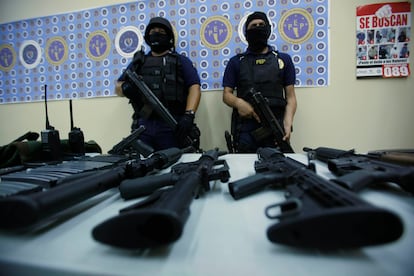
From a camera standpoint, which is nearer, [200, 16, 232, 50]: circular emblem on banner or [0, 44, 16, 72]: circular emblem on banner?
[200, 16, 232, 50]: circular emblem on banner

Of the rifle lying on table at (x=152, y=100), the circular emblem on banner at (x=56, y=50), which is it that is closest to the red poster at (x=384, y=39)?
the rifle lying on table at (x=152, y=100)

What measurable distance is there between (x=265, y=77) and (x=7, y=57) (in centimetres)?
233

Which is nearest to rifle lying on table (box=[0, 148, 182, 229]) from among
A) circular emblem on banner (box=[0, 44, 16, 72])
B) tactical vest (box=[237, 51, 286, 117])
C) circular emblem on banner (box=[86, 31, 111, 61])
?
tactical vest (box=[237, 51, 286, 117])

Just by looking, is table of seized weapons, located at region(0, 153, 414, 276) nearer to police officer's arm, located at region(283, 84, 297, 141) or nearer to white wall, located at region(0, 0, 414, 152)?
police officer's arm, located at region(283, 84, 297, 141)

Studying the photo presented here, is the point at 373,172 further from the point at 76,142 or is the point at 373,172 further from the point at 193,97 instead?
the point at 193,97

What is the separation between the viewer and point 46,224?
0.36 metres

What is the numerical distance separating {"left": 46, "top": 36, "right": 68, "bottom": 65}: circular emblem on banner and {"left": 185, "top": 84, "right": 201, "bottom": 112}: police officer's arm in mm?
1216

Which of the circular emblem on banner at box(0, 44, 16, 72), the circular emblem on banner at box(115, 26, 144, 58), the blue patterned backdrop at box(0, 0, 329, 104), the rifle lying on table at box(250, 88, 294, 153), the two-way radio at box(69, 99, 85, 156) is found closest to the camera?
the two-way radio at box(69, 99, 85, 156)

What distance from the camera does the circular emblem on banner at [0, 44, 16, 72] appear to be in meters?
2.05

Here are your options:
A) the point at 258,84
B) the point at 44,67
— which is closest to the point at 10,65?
the point at 44,67

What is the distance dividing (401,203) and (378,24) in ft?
5.40

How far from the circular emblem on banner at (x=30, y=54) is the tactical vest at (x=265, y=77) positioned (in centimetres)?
183

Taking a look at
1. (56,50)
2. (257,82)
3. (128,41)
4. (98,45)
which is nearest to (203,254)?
(257,82)

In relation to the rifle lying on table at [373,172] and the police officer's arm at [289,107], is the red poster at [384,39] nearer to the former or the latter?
the police officer's arm at [289,107]
